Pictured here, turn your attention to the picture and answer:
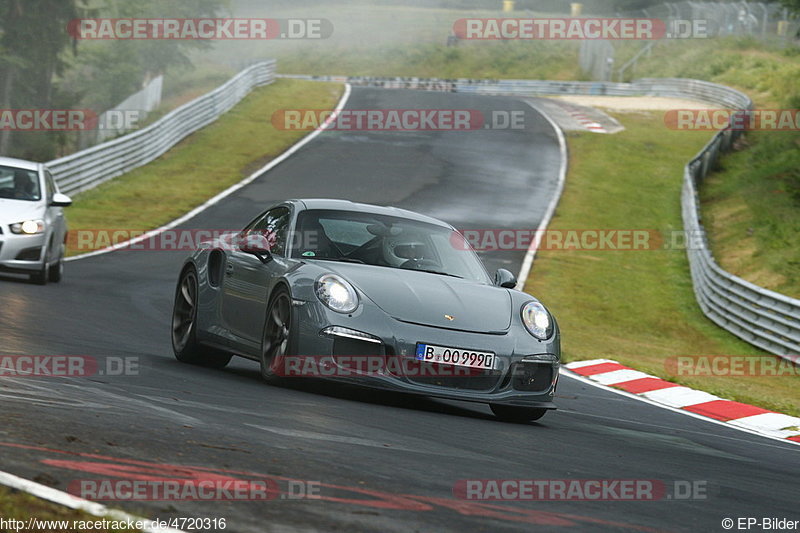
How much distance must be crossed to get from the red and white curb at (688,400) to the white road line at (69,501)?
23.0ft

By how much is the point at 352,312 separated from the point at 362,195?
67.2 ft

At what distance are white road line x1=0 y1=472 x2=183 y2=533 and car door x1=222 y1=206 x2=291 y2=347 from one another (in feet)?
14.4

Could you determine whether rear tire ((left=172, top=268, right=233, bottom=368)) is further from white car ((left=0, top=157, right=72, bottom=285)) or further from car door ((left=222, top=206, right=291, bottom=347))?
white car ((left=0, top=157, right=72, bottom=285))

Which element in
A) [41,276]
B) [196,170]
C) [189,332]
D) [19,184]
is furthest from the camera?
[196,170]

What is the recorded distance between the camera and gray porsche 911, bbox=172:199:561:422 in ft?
26.9

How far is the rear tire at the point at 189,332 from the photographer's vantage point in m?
10.1

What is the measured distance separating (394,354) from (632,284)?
49.4ft

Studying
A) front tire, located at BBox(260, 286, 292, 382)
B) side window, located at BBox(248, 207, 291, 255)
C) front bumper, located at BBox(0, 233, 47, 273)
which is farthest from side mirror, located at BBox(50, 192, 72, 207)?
front tire, located at BBox(260, 286, 292, 382)

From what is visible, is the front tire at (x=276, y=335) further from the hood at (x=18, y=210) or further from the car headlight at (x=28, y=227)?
the hood at (x=18, y=210)

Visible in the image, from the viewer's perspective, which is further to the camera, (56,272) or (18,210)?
(56,272)

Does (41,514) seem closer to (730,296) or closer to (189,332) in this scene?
(189,332)

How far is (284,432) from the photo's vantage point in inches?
256

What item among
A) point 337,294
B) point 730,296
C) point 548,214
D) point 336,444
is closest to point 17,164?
point 337,294

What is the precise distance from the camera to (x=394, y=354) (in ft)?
26.7
